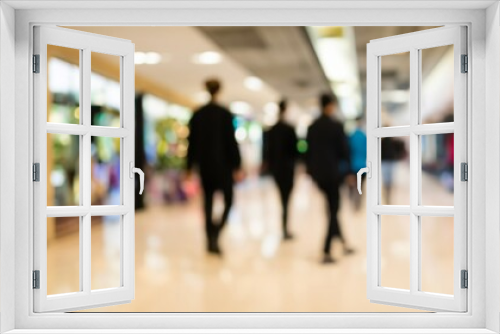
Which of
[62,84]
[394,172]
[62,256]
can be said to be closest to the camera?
[62,256]

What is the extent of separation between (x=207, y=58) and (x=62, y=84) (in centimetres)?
537

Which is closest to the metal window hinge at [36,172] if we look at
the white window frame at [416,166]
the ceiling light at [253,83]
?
the white window frame at [416,166]

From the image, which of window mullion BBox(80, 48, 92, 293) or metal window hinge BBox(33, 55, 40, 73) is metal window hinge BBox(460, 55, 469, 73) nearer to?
window mullion BBox(80, 48, 92, 293)

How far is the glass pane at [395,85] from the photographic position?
42.2ft

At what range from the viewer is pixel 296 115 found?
71.1 ft

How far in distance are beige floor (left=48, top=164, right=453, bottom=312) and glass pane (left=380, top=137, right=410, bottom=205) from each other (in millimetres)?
821

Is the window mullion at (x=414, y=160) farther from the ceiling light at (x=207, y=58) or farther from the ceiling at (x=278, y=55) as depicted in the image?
the ceiling light at (x=207, y=58)

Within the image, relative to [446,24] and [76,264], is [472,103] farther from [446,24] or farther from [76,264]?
[76,264]

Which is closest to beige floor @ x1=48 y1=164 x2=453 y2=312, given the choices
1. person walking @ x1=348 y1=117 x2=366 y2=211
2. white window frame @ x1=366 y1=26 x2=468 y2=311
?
white window frame @ x1=366 y1=26 x2=468 y2=311

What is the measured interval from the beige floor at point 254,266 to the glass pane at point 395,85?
3.03m

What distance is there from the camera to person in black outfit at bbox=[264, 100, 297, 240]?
22.3 feet

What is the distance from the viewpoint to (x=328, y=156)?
5414 millimetres

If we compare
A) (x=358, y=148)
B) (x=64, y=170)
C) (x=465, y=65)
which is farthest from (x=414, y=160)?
(x=64, y=170)

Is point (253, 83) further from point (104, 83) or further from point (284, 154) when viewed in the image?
point (284, 154)
